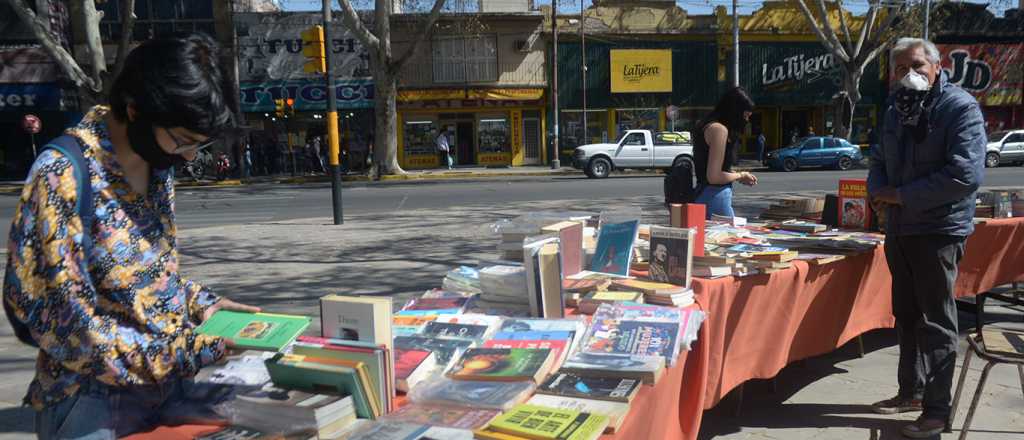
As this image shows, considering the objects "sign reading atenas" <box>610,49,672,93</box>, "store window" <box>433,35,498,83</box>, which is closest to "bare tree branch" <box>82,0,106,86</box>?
"store window" <box>433,35,498,83</box>

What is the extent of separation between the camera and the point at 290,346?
2059 millimetres

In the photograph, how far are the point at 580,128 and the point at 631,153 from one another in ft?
25.2

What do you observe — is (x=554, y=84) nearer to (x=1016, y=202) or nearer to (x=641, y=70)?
(x=641, y=70)

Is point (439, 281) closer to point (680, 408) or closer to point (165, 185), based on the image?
point (680, 408)

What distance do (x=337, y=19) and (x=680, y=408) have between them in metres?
28.4

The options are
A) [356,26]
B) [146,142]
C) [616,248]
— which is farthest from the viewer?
[356,26]

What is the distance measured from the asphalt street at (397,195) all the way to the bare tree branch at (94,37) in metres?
3.97

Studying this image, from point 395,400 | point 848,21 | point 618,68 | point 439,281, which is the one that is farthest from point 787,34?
point 395,400

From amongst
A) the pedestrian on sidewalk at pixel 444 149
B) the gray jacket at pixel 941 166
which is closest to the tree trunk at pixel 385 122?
the pedestrian on sidewalk at pixel 444 149

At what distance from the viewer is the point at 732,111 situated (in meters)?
4.62

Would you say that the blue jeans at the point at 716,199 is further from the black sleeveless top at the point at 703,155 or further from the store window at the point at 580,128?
the store window at the point at 580,128

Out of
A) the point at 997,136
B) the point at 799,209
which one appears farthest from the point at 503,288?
the point at 997,136

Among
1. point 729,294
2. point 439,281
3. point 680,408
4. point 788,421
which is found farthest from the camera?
point 439,281

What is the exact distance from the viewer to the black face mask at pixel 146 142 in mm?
1646
